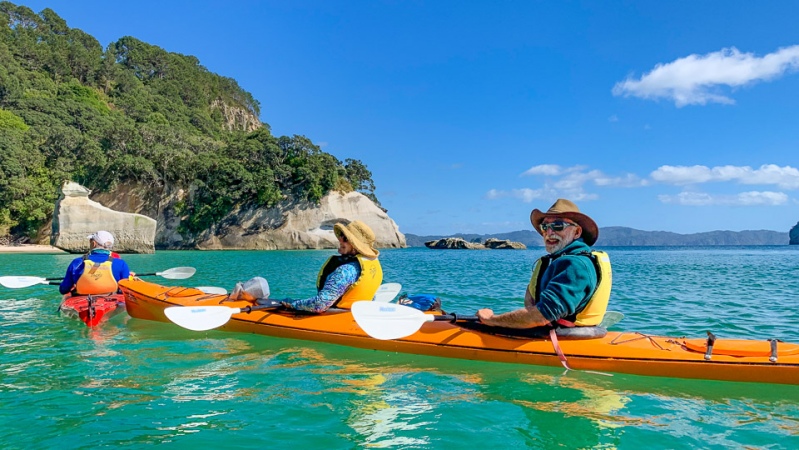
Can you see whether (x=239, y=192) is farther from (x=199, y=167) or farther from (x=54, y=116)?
(x=54, y=116)

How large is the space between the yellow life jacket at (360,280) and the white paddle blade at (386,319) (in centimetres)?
70

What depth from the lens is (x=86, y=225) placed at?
2988cm

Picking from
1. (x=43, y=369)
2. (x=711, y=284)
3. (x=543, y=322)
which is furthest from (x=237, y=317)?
(x=711, y=284)

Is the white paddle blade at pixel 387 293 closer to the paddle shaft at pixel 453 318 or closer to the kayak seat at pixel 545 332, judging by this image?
the paddle shaft at pixel 453 318

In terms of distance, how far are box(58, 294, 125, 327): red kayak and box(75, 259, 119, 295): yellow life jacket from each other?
0.57 feet

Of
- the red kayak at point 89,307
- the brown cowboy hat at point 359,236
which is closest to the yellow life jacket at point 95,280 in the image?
the red kayak at point 89,307

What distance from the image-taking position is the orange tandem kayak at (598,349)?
14.7ft

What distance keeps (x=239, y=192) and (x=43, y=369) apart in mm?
38331

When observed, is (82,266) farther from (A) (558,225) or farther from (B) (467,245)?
(B) (467,245)

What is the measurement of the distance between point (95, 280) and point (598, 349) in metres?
7.69

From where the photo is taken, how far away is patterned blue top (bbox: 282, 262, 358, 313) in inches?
242

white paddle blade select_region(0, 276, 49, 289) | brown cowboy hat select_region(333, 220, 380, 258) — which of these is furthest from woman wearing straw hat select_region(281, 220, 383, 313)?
white paddle blade select_region(0, 276, 49, 289)

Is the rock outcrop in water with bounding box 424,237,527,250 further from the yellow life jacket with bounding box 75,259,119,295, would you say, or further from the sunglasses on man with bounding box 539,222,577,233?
the sunglasses on man with bounding box 539,222,577,233

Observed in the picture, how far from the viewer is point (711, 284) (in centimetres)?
1470
